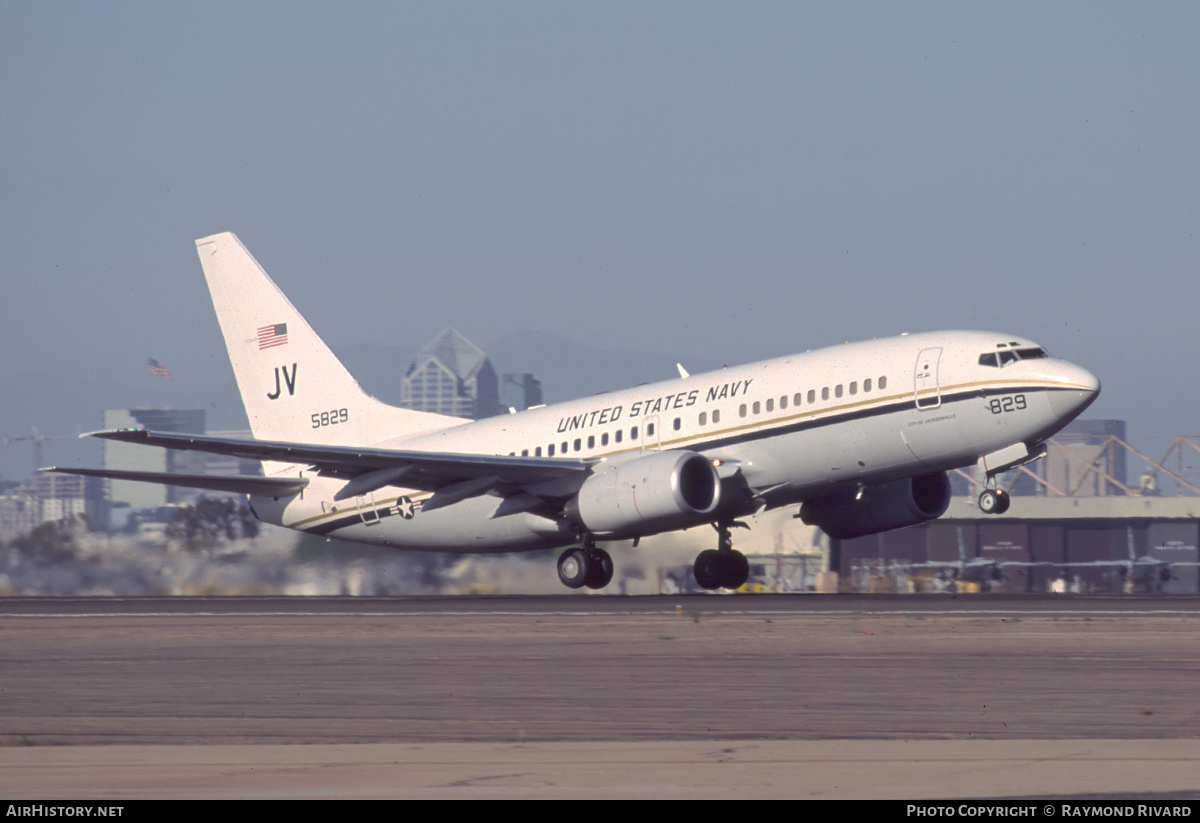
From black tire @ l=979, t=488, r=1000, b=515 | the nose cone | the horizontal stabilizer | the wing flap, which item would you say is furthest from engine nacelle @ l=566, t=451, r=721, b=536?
the horizontal stabilizer

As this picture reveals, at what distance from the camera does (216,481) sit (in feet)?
131

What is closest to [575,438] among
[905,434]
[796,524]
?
[905,434]

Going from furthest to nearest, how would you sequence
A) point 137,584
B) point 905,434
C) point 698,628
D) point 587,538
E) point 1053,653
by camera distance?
point 137,584 → point 587,538 → point 905,434 → point 698,628 → point 1053,653

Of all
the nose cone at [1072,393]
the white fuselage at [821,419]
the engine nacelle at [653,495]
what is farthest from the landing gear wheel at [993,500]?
the engine nacelle at [653,495]

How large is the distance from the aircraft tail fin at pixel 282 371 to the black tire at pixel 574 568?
23.8 ft

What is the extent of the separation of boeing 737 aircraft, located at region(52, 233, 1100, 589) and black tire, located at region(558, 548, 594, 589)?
2.3 inches

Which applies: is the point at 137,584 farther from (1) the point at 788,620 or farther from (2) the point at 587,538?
(1) the point at 788,620

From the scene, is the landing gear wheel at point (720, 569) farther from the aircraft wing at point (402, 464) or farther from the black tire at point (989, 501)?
the black tire at point (989, 501)

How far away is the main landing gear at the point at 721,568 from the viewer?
39.4 metres

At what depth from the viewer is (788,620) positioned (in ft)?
83.8

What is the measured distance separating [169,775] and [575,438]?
2877 centimetres

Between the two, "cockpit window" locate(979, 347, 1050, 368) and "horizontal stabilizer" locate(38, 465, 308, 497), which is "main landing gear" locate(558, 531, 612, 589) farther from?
"cockpit window" locate(979, 347, 1050, 368)

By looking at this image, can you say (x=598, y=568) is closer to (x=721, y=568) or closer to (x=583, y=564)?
(x=583, y=564)

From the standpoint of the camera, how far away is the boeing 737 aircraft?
3312 cm
